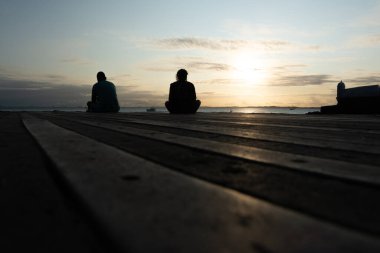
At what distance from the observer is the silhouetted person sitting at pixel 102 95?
1392cm

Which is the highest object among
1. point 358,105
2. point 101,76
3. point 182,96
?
point 101,76

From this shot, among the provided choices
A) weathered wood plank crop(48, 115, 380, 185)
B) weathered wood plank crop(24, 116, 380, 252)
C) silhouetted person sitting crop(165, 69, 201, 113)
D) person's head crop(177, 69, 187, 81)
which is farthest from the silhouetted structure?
weathered wood plank crop(24, 116, 380, 252)

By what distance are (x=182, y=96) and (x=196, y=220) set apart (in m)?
12.4

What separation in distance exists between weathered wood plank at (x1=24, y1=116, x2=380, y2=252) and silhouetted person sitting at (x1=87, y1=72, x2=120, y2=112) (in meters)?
13.3

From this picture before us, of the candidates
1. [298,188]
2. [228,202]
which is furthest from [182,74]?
[228,202]

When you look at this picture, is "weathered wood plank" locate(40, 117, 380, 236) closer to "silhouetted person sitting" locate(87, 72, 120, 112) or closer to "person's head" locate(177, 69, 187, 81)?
"person's head" locate(177, 69, 187, 81)

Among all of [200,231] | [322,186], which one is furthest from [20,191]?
[322,186]

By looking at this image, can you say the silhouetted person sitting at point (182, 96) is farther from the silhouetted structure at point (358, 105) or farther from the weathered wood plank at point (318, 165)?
the weathered wood plank at point (318, 165)

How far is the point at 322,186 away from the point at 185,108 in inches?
469

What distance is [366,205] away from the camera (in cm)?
90

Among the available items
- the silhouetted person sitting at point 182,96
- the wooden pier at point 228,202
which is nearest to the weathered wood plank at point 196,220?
the wooden pier at point 228,202

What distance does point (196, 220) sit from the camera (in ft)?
2.39

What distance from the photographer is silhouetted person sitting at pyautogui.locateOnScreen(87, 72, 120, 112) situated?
1392 cm

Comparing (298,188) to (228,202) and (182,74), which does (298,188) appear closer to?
(228,202)
